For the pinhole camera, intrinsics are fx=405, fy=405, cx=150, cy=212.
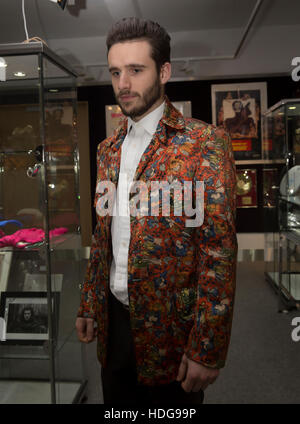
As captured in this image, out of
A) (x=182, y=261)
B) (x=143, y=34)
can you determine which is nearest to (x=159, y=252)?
(x=182, y=261)

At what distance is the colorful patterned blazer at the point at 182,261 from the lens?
1.09 m

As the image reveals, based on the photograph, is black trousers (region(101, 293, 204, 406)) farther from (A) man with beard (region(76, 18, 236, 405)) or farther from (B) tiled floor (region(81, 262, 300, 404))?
(B) tiled floor (region(81, 262, 300, 404))

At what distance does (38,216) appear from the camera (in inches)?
79.3

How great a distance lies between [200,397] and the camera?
1368 millimetres

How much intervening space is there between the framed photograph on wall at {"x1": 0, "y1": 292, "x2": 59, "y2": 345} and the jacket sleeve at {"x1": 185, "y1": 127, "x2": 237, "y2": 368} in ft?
4.03

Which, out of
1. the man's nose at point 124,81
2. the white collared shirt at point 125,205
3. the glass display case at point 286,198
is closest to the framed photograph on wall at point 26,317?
the white collared shirt at point 125,205

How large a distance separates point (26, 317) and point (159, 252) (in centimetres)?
129

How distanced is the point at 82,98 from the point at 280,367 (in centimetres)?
476

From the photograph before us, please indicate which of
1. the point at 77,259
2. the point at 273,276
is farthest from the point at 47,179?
the point at 273,276

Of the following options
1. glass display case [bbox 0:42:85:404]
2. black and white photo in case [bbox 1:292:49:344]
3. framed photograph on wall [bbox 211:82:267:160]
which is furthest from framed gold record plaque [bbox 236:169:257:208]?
black and white photo in case [bbox 1:292:49:344]

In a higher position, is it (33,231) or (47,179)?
(47,179)

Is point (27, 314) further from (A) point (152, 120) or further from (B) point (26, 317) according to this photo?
(A) point (152, 120)

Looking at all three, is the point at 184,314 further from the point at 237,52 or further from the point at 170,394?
the point at 237,52

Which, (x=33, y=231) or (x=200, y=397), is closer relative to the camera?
(x=200, y=397)
